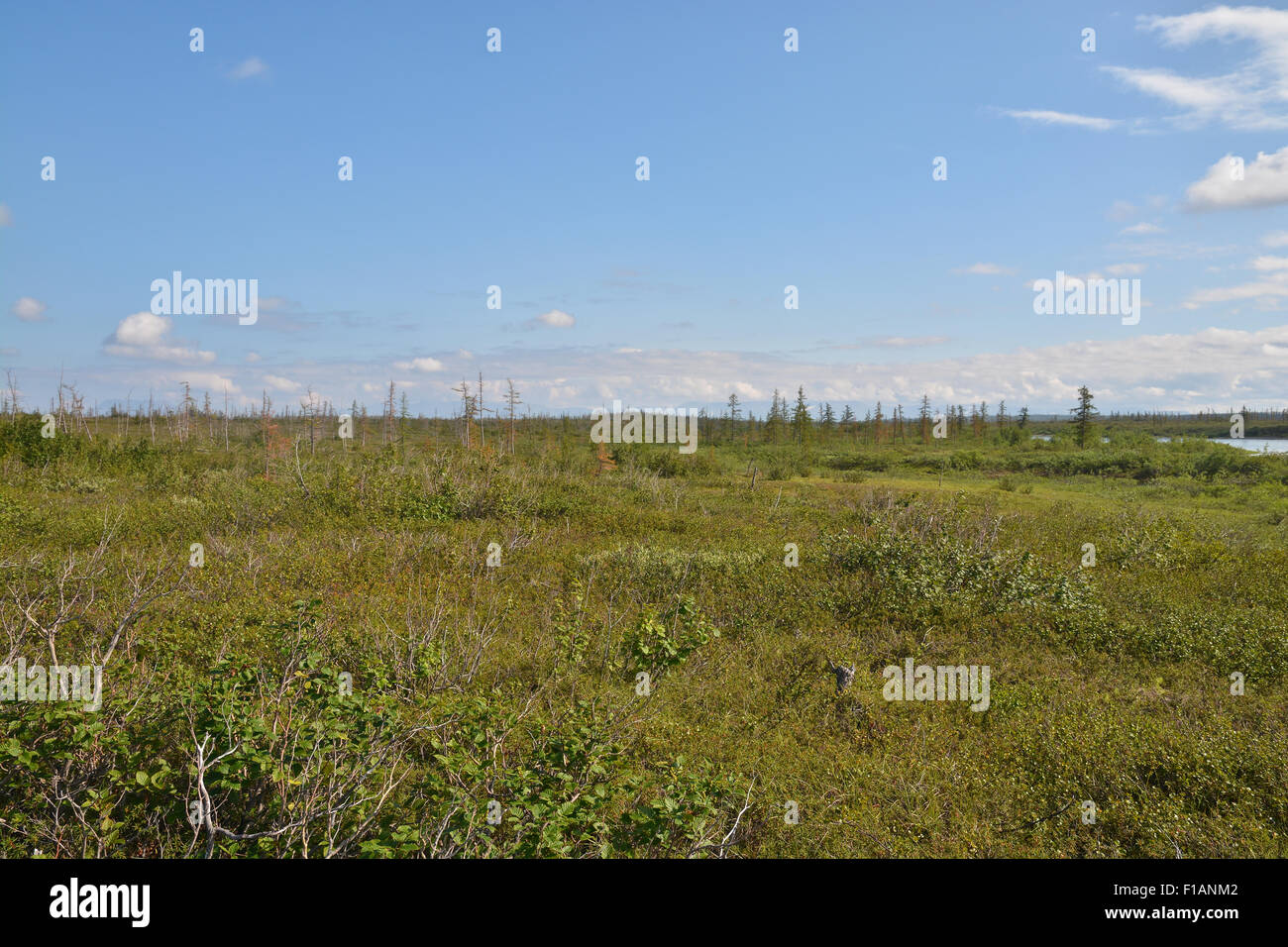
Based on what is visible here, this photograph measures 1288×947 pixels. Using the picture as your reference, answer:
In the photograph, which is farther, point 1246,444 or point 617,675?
point 1246,444

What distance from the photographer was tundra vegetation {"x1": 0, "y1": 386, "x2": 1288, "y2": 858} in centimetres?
470

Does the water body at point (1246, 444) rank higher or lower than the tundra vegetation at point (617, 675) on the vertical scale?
higher

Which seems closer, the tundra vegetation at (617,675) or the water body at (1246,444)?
the tundra vegetation at (617,675)

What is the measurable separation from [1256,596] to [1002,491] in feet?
56.2

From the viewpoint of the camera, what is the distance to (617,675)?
9.11 meters

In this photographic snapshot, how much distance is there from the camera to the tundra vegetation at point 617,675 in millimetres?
4703

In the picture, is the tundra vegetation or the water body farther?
the water body

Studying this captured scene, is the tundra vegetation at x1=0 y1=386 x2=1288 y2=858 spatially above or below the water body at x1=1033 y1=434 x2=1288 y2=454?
below

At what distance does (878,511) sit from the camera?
658 inches

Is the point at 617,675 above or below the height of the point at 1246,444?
below

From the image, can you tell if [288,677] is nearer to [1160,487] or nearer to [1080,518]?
[1080,518]

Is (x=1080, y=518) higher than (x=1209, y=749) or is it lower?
higher
